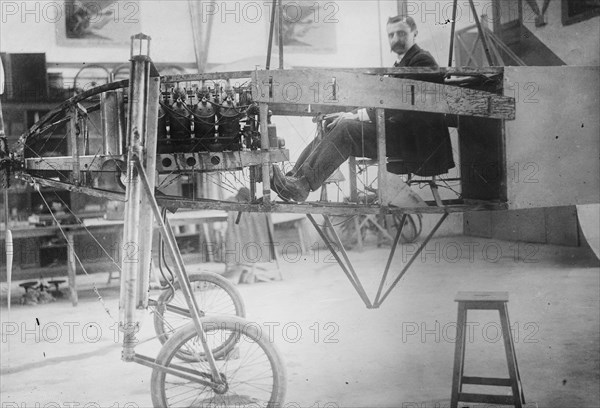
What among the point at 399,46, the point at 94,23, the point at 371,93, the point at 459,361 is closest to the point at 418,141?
the point at 371,93

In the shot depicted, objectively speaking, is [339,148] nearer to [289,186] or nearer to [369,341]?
[289,186]

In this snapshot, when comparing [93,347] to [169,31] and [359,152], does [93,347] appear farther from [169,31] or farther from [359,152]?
[169,31]

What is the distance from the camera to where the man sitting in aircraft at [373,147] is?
13.1ft

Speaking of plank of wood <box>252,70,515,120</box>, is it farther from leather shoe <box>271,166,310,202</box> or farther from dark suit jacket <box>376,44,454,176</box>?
leather shoe <box>271,166,310,202</box>

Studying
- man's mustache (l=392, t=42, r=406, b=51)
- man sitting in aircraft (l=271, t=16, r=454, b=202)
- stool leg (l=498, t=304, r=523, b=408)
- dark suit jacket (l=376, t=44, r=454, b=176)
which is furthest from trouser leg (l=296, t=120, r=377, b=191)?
stool leg (l=498, t=304, r=523, b=408)

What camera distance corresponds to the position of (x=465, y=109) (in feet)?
12.9

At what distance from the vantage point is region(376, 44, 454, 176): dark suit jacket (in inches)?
165

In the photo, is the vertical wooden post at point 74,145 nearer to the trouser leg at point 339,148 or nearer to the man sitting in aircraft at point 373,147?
the man sitting in aircraft at point 373,147

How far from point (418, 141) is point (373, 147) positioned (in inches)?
14.4

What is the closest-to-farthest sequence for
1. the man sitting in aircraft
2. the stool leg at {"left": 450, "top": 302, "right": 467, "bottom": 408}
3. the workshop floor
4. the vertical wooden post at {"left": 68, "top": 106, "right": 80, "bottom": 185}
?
the vertical wooden post at {"left": 68, "top": 106, "right": 80, "bottom": 185} → the stool leg at {"left": 450, "top": 302, "right": 467, "bottom": 408} → the man sitting in aircraft → the workshop floor

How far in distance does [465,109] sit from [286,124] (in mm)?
7427

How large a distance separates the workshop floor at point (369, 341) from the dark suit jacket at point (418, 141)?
1673mm

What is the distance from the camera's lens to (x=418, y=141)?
425 centimetres

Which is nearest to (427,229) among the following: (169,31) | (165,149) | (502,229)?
A: (502,229)
